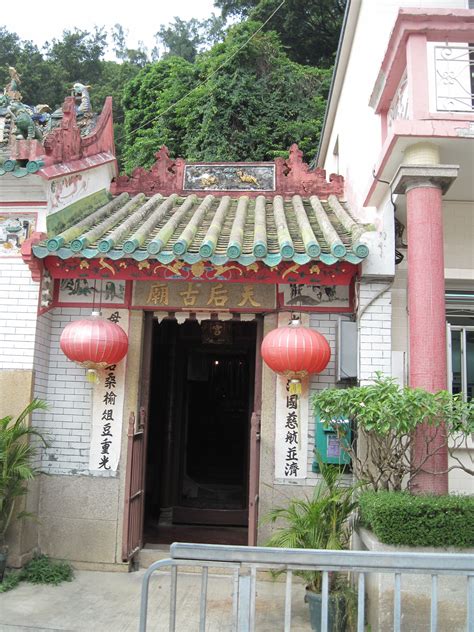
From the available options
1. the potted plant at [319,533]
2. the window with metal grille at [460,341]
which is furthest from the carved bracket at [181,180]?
the potted plant at [319,533]

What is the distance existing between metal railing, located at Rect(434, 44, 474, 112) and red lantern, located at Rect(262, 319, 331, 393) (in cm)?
256

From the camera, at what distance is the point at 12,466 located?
5.98 meters

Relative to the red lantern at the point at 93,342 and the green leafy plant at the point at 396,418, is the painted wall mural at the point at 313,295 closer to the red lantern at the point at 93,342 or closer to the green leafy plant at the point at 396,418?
the green leafy plant at the point at 396,418

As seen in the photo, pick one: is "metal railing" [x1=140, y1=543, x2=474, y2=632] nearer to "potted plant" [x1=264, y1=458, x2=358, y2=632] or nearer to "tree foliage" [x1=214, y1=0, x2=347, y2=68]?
"potted plant" [x1=264, y1=458, x2=358, y2=632]

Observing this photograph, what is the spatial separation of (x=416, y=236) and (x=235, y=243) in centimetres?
184

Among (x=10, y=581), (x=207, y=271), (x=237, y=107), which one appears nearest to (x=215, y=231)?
(x=207, y=271)

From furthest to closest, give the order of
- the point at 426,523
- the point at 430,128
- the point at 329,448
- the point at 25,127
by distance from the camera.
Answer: the point at 25,127 < the point at 329,448 < the point at 430,128 < the point at 426,523

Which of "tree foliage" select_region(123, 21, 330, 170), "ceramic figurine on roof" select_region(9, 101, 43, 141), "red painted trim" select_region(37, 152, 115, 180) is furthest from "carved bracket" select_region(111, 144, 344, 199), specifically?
"tree foliage" select_region(123, 21, 330, 170)

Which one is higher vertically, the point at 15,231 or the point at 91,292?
the point at 15,231

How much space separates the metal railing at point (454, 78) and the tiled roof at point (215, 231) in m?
1.55

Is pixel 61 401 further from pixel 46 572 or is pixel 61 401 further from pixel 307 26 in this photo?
pixel 307 26

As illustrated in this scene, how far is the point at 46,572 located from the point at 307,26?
22.7m

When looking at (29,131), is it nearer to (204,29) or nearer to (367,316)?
(367,316)

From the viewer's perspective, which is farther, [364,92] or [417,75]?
[364,92]
